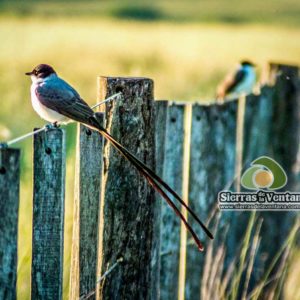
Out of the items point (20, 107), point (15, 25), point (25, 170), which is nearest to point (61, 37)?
point (15, 25)

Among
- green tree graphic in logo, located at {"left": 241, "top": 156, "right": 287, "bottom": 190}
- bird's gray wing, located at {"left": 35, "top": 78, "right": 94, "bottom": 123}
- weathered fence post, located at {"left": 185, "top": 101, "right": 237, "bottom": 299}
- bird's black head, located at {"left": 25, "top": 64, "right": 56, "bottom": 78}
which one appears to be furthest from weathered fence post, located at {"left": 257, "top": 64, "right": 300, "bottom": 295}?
bird's gray wing, located at {"left": 35, "top": 78, "right": 94, "bottom": 123}

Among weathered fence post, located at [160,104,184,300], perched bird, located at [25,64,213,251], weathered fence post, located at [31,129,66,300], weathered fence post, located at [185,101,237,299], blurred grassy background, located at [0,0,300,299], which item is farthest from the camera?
blurred grassy background, located at [0,0,300,299]

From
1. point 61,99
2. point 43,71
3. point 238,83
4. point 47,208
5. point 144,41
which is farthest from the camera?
point 144,41

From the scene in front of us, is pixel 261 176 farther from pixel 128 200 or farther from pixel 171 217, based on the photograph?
pixel 128 200

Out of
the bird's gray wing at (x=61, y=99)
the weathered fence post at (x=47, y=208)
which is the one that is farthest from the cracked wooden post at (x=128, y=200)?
the bird's gray wing at (x=61, y=99)

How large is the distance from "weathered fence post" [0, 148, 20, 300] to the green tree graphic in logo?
3.19 meters

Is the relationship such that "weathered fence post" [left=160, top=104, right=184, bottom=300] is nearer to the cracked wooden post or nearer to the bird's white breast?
the bird's white breast

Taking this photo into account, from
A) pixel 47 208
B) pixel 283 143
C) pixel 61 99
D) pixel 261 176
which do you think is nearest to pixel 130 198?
pixel 47 208

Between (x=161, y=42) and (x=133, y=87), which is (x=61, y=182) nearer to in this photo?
(x=133, y=87)

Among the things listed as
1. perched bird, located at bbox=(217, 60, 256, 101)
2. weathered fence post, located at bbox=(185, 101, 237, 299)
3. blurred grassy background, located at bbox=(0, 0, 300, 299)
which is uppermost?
blurred grassy background, located at bbox=(0, 0, 300, 299)

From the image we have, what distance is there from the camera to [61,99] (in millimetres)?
6285

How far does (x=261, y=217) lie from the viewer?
7.33 m

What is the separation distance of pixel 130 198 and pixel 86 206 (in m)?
0.22

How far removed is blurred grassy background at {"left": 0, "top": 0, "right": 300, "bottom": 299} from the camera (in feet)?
59.1
